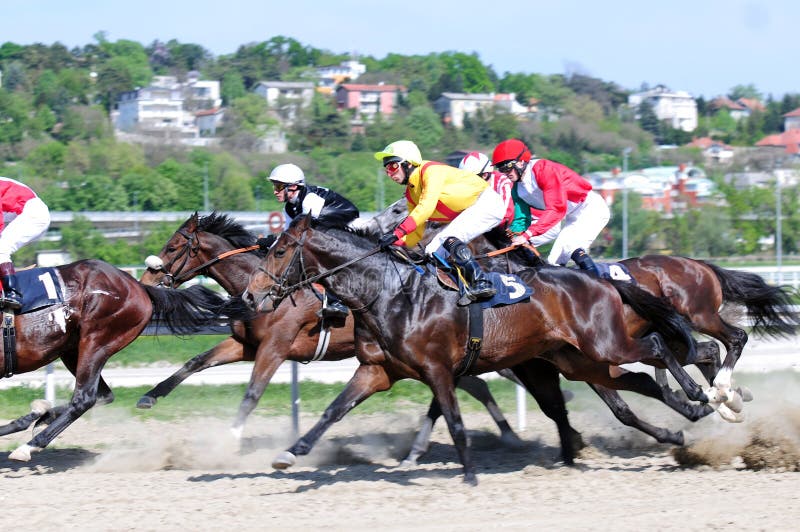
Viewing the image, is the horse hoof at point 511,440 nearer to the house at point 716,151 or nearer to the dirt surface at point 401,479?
the dirt surface at point 401,479

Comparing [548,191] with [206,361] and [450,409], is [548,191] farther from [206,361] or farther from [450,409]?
[206,361]

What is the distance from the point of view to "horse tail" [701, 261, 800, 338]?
904 cm

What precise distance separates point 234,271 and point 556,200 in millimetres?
2588

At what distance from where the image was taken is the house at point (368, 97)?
137375 millimetres

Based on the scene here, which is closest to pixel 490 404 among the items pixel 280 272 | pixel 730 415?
pixel 730 415

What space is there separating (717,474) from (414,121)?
342ft

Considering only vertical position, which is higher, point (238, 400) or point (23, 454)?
point (23, 454)

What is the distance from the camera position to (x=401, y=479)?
7.27 meters

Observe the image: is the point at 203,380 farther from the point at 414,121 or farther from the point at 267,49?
the point at 267,49

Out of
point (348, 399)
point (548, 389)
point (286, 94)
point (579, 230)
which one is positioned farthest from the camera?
point (286, 94)

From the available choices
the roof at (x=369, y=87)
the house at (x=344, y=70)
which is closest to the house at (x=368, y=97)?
the roof at (x=369, y=87)

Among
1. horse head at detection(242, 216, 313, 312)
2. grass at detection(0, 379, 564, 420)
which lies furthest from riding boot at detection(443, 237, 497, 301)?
grass at detection(0, 379, 564, 420)

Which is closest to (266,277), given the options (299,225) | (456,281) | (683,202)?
(299,225)

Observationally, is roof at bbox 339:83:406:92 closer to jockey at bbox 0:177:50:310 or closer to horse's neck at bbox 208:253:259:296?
horse's neck at bbox 208:253:259:296
